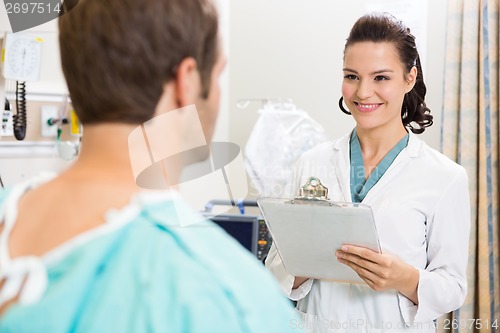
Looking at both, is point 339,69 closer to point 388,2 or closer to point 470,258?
point 388,2

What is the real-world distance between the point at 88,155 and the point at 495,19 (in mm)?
2183

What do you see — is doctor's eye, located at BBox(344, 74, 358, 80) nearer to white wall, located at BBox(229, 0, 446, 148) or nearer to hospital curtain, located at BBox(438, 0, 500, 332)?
hospital curtain, located at BBox(438, 0, 500, 332)

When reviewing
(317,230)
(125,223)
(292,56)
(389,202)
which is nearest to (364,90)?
(389,202)

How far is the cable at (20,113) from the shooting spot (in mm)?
1817

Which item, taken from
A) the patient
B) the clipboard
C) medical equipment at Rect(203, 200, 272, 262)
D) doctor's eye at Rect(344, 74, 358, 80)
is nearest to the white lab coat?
the clipboard

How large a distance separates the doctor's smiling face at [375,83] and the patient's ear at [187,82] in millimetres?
828

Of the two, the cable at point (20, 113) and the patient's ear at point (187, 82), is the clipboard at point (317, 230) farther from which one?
the cable at point (20, 113)

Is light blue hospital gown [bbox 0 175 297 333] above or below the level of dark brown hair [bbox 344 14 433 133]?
below

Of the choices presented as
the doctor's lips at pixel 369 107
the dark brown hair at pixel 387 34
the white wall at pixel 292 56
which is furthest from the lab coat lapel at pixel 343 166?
the white wall at pixel 292 56

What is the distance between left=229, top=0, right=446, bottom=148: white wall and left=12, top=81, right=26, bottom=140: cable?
57.1 inches

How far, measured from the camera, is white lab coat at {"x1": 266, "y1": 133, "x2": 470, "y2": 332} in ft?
4.08

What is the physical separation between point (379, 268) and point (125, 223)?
769 millimetres

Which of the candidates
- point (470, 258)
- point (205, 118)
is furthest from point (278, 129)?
point (205, 118)

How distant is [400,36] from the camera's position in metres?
1.35
